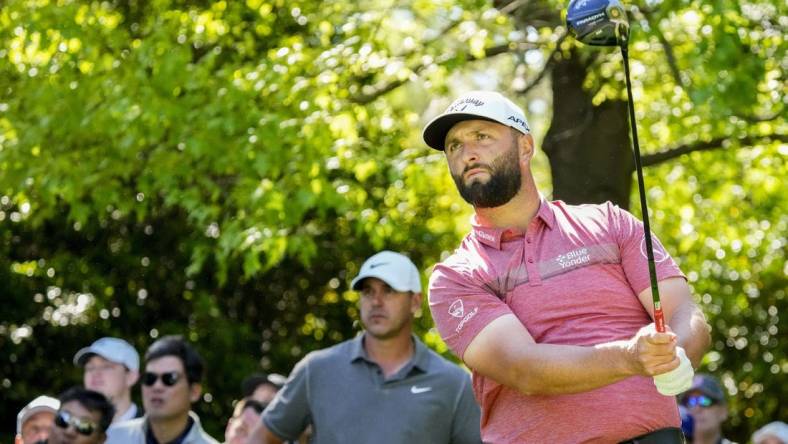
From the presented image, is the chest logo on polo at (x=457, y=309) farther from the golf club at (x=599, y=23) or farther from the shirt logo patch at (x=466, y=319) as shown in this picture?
the golf club at (x=599, y=23)

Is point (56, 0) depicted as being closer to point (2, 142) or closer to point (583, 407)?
point (2, 142)

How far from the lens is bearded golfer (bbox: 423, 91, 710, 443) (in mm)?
4188

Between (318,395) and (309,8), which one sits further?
(309,8)

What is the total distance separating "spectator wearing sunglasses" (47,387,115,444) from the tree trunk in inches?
159

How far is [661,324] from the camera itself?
3.79 metres

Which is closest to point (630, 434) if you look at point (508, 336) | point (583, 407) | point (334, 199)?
point (583, 407)

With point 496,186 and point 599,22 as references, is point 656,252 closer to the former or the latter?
point 496,186

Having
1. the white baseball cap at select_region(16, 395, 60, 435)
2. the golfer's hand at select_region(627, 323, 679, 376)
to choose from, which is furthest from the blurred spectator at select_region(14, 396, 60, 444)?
the golfer's hand at select_region(627, 323, 679, 376)

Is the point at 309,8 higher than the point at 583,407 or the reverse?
higher

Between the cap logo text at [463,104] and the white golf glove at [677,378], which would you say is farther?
the cap logo text at [463,104]

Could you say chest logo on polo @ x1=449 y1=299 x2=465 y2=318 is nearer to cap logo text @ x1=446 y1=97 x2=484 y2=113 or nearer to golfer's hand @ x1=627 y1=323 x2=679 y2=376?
cap logo text @ x1=446 y1=97 x2=484 y2=113

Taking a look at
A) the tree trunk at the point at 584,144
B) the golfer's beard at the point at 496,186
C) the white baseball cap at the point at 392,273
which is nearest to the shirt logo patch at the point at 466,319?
the golfer's beard at the point at 496,186

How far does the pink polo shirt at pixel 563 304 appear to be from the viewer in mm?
4227

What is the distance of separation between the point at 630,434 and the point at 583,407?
154 mm
